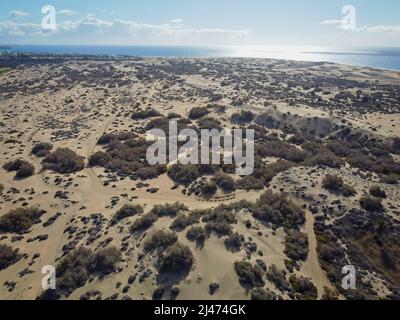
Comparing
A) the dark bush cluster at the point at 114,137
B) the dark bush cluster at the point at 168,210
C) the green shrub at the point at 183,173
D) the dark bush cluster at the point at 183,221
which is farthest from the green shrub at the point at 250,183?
the dark bush cluster at the point at 114,137

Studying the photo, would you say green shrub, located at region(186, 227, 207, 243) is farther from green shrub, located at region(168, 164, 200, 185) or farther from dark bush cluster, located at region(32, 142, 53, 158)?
dark bush cluster, located at region(32, 142, 53, 158)

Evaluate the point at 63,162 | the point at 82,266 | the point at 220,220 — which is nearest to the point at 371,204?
the point at 220,220

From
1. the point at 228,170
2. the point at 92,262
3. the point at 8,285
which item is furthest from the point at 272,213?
the point at 8,285

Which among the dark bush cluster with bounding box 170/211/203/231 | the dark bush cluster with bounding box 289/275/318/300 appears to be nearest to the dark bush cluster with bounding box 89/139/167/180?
the dark bush cluster with bounding box 170/211/203/231

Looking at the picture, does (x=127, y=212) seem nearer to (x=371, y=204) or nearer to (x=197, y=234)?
(x=197, y=234)

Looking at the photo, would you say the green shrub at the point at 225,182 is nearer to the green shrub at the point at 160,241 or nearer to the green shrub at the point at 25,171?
the green shrub at the point at 160,241
